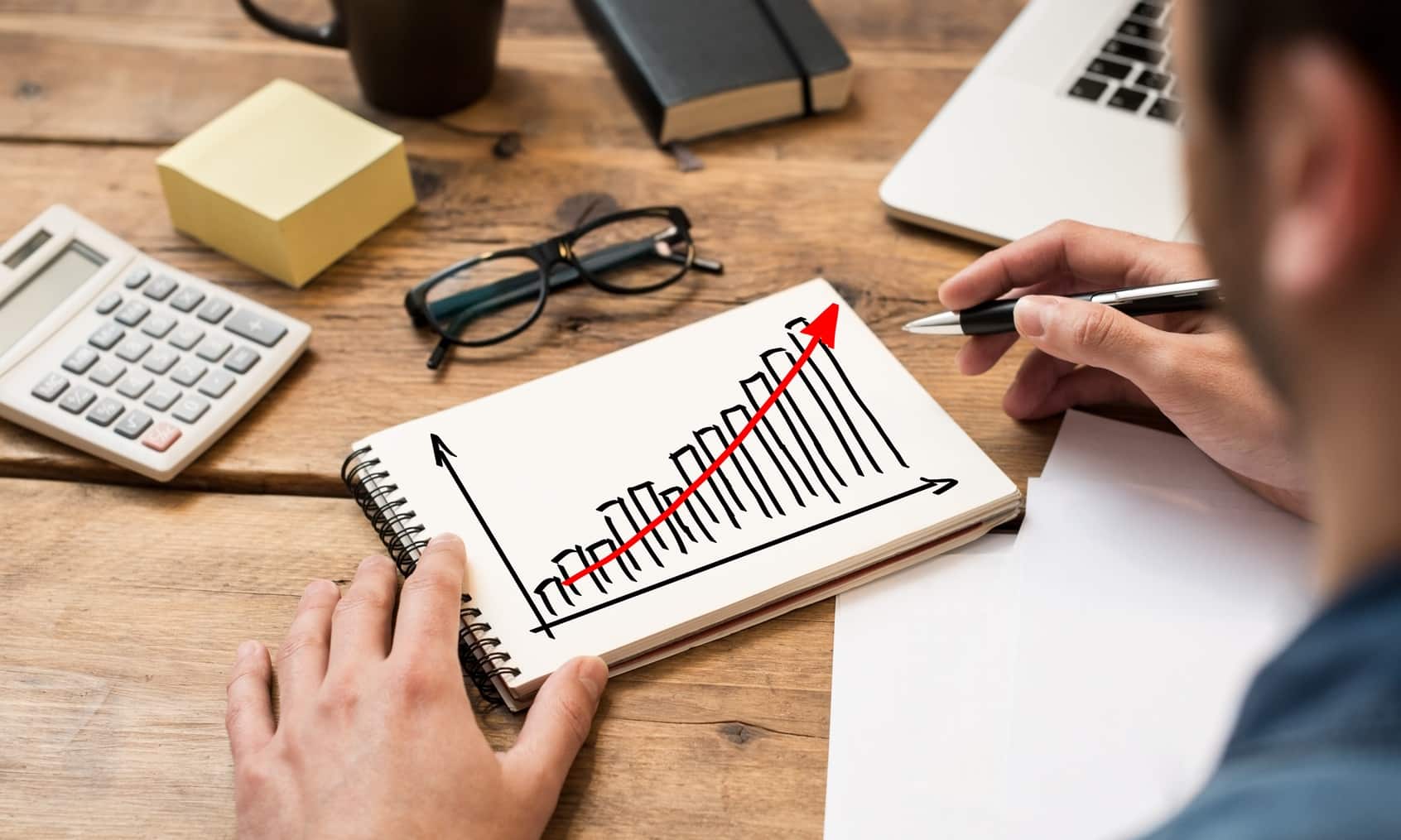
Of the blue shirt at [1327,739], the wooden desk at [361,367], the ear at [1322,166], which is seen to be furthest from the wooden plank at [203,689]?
the ear at [1322,166]

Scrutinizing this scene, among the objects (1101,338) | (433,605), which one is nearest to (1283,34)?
Answer: (1101,338)

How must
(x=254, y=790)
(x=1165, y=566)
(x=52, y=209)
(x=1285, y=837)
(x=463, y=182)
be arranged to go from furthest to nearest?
(x=463, y=182) → (x=52, y=209) → (x=1165, y=566) → (x=254, y=790) → (x=1285, y=837)

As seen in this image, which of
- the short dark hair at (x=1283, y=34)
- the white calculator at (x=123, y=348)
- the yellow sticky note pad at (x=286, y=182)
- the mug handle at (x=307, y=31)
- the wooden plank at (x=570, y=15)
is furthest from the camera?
the wooden plank at (x=570, y=15)

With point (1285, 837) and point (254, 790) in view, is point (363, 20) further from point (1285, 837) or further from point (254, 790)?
point (1285, 837)

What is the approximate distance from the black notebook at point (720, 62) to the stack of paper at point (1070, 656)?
44cm

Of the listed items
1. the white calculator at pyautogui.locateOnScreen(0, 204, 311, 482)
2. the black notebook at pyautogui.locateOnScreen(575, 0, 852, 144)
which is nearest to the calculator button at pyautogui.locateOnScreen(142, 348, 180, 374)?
the white calculator at pyautogui.locateOnScreen(0, 204, 311, 482)

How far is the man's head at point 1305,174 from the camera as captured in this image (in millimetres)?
362

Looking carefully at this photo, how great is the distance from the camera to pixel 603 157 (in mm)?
1100

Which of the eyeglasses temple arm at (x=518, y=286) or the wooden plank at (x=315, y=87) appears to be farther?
the wooden plank at (x=315, y=87)

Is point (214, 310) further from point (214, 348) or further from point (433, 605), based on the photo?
point (433, 605)

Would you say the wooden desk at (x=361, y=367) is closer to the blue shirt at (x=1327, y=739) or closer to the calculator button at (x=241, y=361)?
the calculator button at (x=241, y=361)

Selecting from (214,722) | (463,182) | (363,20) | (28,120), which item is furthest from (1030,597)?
(28,120)

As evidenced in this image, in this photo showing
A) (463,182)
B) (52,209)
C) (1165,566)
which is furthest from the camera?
(463,182)

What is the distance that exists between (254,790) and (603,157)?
0.62 m
